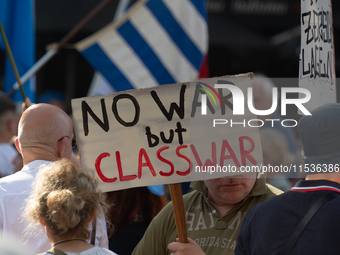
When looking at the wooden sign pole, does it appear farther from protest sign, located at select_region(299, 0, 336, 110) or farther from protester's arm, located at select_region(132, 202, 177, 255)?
protest sign, located at select_region(299, 0, 336, 110)

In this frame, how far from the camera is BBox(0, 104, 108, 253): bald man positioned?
2082 millimetres

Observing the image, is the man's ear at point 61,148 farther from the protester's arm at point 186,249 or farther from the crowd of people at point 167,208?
the protester's arm at point 186,249

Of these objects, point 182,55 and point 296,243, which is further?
point 182,55

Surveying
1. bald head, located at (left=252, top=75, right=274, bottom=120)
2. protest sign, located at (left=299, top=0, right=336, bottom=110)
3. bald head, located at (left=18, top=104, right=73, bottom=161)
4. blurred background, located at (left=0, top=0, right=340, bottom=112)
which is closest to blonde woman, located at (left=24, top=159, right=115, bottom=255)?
bald head, located at (left=18, top=104, right=73, bottom=161)

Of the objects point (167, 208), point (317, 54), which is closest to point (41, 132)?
point (167, 208)

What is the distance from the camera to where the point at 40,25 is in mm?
7047

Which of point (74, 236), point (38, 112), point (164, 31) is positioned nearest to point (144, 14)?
point (164, 31)

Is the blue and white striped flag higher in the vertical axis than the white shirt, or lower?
higher

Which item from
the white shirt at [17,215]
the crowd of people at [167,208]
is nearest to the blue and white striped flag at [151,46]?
the crowd of people at [167,208]

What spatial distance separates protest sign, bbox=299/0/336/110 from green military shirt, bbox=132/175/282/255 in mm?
526

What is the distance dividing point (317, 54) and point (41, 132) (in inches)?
53.8

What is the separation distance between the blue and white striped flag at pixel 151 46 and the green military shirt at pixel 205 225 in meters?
2.36

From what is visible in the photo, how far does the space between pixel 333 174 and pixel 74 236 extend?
967mm

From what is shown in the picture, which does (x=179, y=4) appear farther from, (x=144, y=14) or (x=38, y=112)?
(x=38, y=112)
